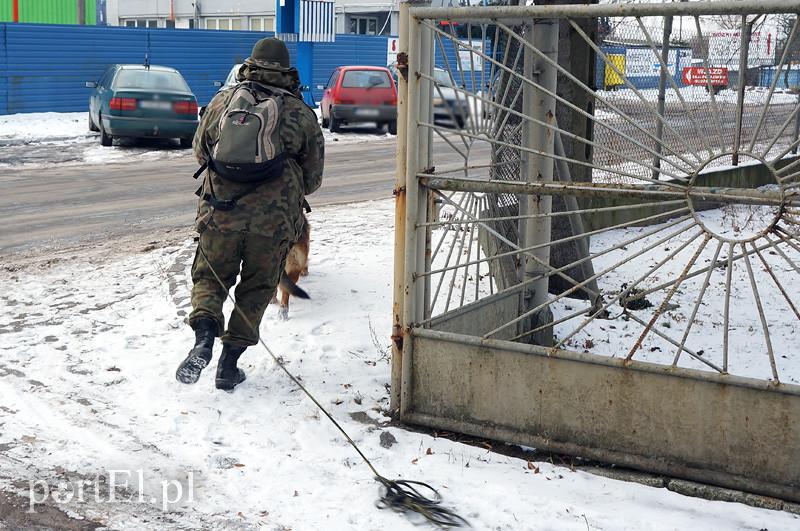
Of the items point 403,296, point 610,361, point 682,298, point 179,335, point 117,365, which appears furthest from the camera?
point 682,298

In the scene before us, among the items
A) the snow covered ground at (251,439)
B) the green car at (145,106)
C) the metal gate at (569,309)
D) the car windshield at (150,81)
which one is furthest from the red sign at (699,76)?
the car windshield at (150,81)

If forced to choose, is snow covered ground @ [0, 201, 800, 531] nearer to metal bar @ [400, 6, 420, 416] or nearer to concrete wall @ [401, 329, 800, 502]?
concrete wall @ [401, 329, 800, 502]

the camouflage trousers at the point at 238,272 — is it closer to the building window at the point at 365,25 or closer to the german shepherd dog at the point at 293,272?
the german shepherd dog at the point at 293,272

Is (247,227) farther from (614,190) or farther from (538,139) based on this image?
(614,190)

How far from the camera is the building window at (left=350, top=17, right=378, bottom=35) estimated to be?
150ft

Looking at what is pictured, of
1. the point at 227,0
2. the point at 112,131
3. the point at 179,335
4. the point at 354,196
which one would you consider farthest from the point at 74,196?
the point at 227,0

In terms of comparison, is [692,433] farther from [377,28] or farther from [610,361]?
[377,28]

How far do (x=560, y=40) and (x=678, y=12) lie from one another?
2794 mm

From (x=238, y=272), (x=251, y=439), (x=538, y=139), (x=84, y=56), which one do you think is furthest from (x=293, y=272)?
(x=84, y=56)

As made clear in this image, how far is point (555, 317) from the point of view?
21.9ft

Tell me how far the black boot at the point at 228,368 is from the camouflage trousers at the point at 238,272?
41mm

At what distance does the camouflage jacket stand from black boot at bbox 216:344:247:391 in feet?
2.13

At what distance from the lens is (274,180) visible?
5.04m

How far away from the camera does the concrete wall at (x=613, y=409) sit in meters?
4.04
